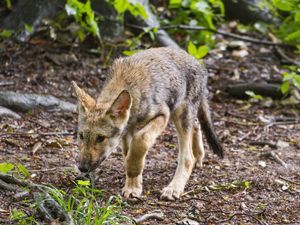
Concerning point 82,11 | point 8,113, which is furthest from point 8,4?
point 8,113

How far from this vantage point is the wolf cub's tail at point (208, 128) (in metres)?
7.02

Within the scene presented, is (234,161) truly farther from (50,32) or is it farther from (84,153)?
(50,32)

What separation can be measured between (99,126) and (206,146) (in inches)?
103

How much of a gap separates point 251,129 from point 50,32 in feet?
11.3

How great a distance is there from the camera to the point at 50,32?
1016cm

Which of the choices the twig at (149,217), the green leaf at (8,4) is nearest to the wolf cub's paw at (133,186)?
the twig at (149,217)

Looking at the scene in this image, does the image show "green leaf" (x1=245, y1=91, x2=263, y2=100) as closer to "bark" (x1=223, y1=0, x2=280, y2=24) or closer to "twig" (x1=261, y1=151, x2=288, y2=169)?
"twig" (x1=261, y1=151, x2=288, y2=169)

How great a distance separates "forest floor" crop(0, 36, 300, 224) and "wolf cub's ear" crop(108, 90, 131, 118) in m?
0.71

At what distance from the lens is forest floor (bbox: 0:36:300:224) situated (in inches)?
221

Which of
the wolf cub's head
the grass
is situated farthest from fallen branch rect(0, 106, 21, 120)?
the grass

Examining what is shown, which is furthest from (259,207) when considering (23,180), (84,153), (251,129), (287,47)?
(287,47)

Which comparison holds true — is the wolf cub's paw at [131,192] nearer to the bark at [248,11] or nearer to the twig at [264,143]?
the twig at [264,143]

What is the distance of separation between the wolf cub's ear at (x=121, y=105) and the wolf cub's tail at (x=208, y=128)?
155 centimetres

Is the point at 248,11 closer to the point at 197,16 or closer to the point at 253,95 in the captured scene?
the point at 197,16
